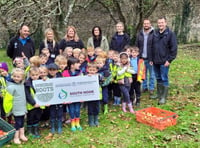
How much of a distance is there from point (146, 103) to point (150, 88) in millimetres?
689

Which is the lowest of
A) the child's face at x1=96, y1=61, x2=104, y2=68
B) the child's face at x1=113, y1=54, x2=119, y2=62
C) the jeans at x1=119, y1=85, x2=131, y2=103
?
the jeans at x1=119, y1=85, x2=131, y2=103

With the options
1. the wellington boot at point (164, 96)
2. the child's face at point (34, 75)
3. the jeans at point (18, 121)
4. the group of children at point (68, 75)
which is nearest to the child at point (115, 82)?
the group of children at point (68, 75)

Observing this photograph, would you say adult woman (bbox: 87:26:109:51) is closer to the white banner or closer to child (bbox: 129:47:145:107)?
child (bbox: 129:47:145:107)

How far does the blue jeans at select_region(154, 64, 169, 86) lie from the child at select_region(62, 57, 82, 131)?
2049 mm

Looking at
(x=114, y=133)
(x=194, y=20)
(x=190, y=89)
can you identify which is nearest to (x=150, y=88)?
(x=190, y=89)

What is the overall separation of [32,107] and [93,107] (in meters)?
1.21

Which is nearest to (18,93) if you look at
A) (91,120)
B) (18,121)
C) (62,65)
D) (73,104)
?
(18,121)

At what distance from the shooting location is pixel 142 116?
5.46 metres

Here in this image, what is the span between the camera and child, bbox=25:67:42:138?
4.70 metres

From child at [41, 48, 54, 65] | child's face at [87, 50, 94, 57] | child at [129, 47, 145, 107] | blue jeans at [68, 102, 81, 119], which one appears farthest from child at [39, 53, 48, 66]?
child at [129, 47, 145, 107]

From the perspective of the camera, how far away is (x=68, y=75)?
5.17 metres

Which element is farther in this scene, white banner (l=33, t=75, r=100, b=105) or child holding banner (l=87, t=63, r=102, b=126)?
child holding banner (l=87, t=63, r=102, b=126)

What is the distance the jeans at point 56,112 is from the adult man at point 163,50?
253cm

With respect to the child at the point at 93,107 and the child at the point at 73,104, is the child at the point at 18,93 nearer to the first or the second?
the child at the point at 73,104
